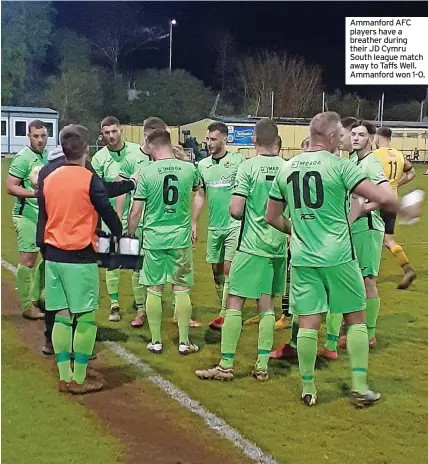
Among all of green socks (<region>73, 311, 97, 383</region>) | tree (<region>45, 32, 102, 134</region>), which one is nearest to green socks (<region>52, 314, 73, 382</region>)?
green socks (<region>73, 311, 97, 383</region>)

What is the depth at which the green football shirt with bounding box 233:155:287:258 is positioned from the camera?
3.87 metres

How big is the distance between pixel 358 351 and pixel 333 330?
86cm

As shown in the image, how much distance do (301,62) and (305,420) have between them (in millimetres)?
3989

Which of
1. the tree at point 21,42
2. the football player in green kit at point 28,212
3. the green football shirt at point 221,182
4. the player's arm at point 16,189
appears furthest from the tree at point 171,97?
the player's arm at point 16,189

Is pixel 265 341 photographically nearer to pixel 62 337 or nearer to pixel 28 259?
pixel 62 337

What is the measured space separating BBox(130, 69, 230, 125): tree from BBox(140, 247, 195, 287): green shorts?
2.16m

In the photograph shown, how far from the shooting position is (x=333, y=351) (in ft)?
14.3

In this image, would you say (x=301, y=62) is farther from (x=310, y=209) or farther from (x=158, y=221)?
(x=310, y=209)

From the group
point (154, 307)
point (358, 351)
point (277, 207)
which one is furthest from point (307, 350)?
point (154, 307)

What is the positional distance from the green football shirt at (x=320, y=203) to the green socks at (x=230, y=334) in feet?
2.12

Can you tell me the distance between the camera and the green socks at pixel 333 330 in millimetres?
4293

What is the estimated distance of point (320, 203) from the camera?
10.8 feet

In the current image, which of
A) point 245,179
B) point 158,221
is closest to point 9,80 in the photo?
point 158,221

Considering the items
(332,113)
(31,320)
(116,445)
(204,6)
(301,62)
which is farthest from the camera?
(301,62)
